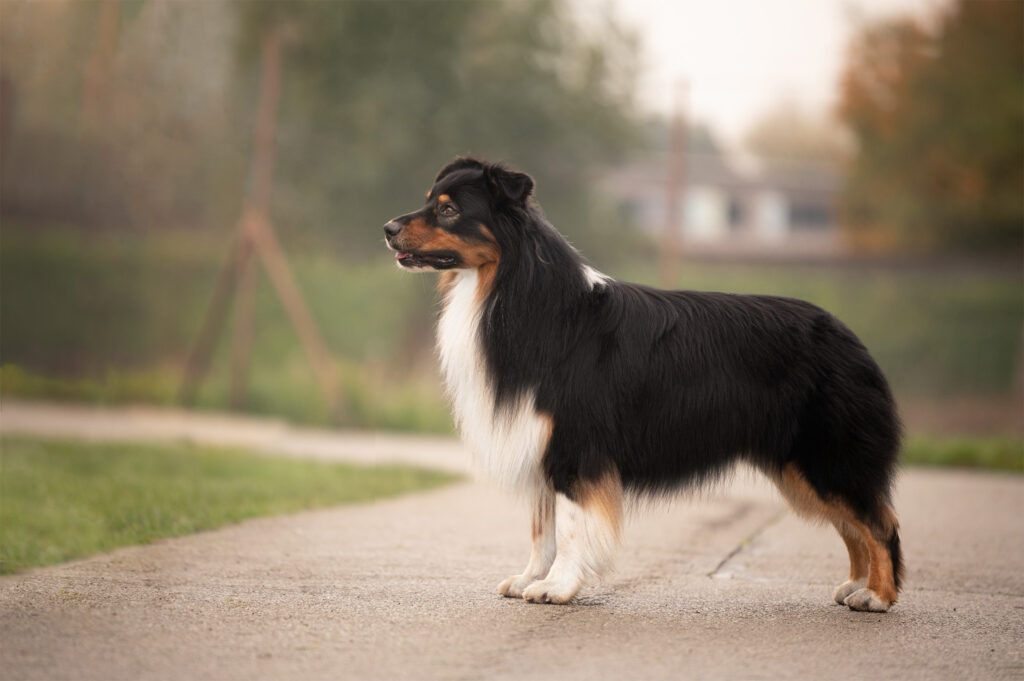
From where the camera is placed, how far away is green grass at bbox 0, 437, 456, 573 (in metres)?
6.24

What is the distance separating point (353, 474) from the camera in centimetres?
955

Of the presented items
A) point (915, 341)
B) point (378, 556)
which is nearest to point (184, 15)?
point (915, 341)

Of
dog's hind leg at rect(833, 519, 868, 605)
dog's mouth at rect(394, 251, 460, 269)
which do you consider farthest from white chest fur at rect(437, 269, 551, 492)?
dog's hind leg at rect(833, 519, 868, 605)

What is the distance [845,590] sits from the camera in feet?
16.9

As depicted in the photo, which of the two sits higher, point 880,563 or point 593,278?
point 593,278

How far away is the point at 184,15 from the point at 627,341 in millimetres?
14754

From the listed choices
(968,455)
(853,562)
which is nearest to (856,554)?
(853,562)

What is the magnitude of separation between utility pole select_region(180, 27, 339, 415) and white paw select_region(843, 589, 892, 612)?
898cm

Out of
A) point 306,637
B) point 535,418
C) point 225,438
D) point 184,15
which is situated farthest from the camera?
point 184,15

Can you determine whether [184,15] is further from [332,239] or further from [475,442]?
[475,442]

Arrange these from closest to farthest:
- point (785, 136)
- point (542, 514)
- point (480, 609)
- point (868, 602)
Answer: point (480, 609), point (868, 602), point (542, 514), point (785, 136)

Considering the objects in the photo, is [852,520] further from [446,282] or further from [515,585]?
[446,282]

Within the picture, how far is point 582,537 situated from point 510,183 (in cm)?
160

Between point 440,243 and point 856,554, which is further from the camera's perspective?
point 856,554
